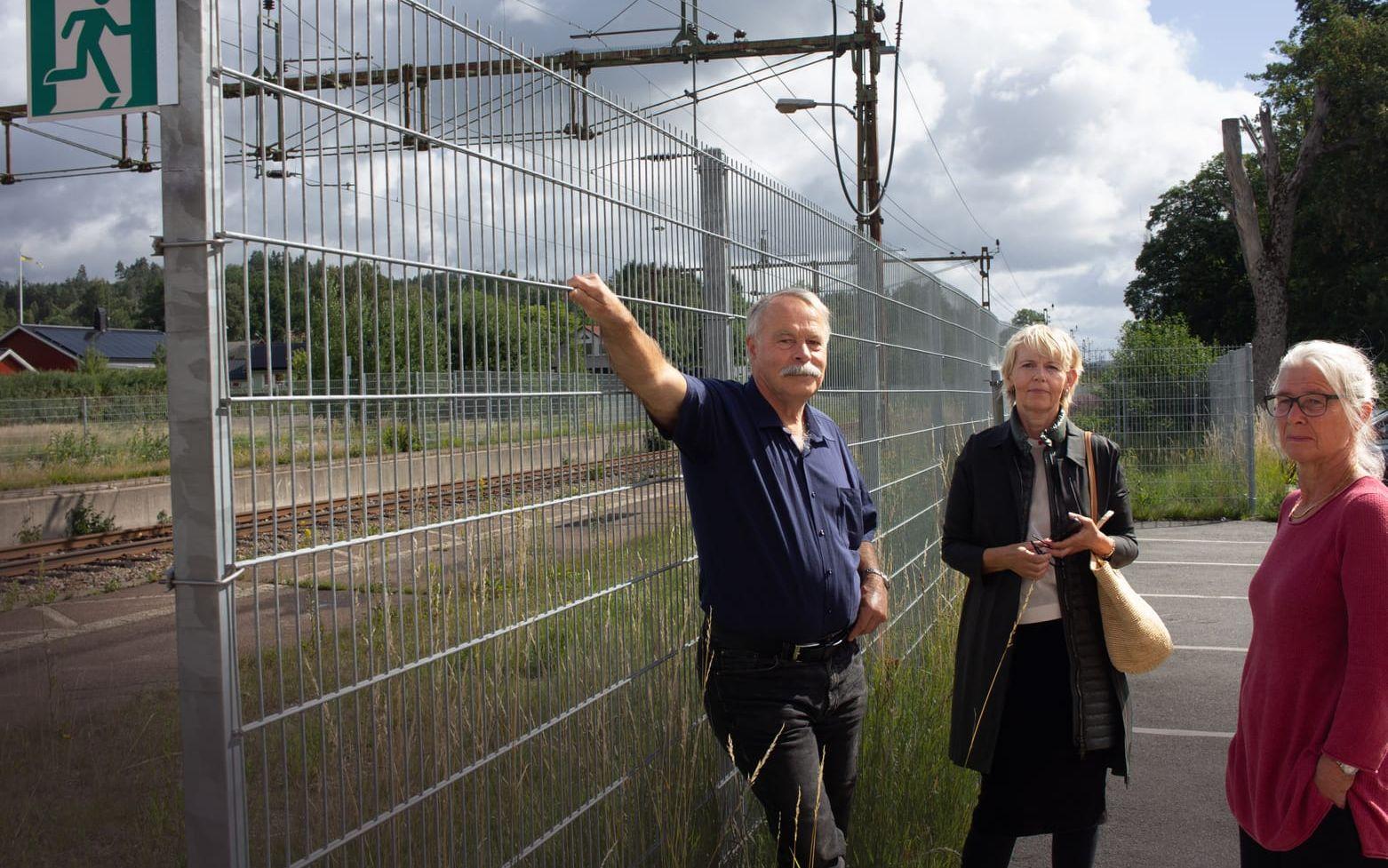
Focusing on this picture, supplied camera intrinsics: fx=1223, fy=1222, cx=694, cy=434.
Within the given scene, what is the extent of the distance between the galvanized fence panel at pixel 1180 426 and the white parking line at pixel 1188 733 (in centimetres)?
1023

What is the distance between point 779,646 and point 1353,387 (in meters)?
1.63

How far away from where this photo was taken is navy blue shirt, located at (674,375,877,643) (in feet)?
10.8

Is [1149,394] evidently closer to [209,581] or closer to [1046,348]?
[1046,348]

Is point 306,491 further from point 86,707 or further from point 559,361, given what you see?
point 86,707

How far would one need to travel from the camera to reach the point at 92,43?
84.4 inches

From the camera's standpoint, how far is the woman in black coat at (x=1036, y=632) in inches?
152

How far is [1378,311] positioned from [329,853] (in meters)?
42.0

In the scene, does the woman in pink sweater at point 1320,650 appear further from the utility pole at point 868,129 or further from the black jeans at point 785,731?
the utility pole at point 868,129

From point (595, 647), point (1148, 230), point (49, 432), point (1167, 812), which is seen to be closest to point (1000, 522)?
point (595, 647)

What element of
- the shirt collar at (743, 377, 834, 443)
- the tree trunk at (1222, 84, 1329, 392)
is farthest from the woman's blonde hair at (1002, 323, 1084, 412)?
the tree trunk at (1222, 84, 1329, 392)

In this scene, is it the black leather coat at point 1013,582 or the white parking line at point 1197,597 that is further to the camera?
the white parking line at point 1197,597

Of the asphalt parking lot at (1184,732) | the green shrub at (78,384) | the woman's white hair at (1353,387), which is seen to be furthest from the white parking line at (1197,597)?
the green shrub at (78,384)

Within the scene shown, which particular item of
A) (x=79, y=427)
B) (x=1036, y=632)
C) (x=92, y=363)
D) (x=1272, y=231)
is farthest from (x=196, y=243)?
(x=92, y=363)

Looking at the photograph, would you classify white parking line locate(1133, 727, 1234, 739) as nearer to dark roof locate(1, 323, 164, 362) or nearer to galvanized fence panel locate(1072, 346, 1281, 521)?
galvanized fence panel locate(1072, 346, 1281, 521)
